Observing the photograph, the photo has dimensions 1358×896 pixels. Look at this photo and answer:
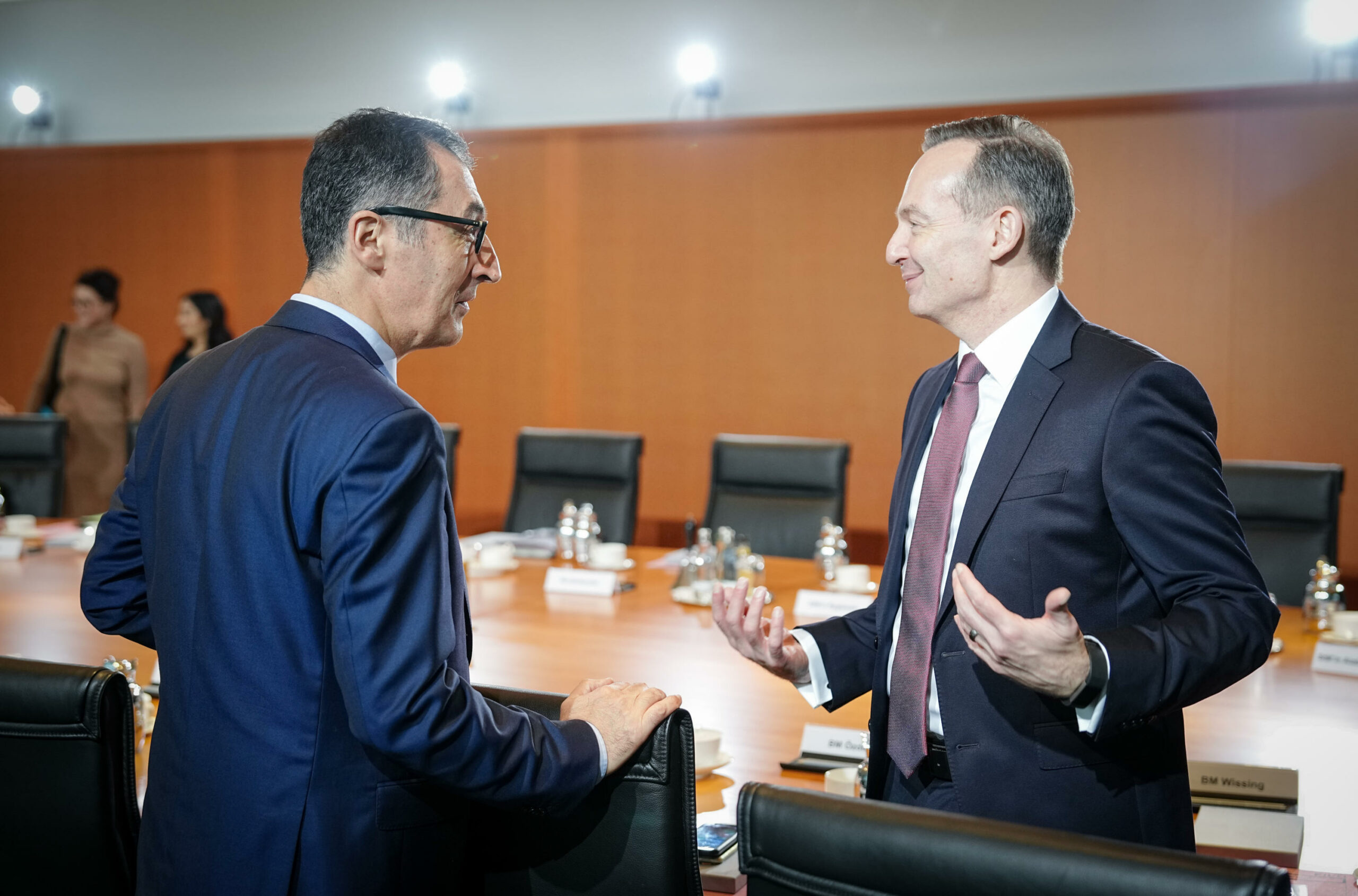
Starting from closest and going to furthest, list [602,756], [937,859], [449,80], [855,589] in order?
[937,859], [602,756], [855,589], [449,80]

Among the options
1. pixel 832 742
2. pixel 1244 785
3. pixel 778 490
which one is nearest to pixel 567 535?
pixel 778 490

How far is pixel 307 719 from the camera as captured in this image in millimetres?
1379

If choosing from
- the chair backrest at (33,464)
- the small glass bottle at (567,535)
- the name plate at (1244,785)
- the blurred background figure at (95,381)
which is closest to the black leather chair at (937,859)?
the name plate at (1244,785)

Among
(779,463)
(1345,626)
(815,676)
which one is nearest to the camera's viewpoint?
(815,676)

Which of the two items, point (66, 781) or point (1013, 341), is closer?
point (66, 781)

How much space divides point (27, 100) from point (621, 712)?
28.8ft

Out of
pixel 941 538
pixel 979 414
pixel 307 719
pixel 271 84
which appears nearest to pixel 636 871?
pixel 307 719

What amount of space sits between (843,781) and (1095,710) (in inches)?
25.3

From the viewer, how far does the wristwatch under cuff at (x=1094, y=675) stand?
1.37 m

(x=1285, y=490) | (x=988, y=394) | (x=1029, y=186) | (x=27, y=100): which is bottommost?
(x=1285, y=490)

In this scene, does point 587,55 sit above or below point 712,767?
above

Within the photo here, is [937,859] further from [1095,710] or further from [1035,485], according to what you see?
[1035,485]

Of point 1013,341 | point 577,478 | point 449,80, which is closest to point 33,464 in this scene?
point 577,478

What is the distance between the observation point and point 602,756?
4.67ft
